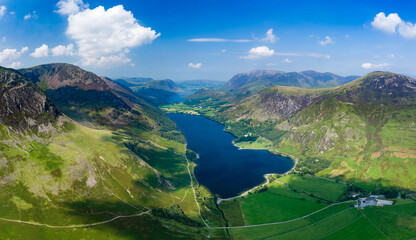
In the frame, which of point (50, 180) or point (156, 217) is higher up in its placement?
point (50, 180)

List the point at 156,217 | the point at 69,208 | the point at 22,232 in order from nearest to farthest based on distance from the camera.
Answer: the point at 22,232 → the point at 69,208 → the point at 156,217

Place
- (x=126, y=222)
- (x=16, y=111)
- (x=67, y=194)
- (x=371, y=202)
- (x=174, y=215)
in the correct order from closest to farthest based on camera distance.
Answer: (x=126, y=222) < (x=67, y=194) < (x=174, y=215) < (x=371, y=202) < (x=16, y=111)

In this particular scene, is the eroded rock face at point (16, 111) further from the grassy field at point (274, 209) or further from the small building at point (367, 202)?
the small building at point (367, 202)

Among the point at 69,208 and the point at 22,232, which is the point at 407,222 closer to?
the point at 69,208

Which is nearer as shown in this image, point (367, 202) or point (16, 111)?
point (367, 202)

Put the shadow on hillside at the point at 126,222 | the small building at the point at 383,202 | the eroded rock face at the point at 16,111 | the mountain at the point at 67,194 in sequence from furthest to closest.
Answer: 1. the eroded rock face at the point at 16,111
2. the small building at the point at 383,202
3. the shadow on hillside at the point at 126,222
4. the mountain at the point at 67,194

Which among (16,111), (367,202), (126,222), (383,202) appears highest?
(16,111)

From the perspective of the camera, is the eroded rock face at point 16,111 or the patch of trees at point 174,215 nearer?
the patch of trees at point 174,215

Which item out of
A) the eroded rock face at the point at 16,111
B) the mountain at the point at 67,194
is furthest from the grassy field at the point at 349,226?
the eroded rock face at the point at 16,111

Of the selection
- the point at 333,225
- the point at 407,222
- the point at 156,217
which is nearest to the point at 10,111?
the point at 156,217

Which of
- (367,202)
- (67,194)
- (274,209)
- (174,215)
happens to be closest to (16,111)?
(67,194)

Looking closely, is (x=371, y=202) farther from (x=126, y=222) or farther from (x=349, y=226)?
(x=126, y=222)
